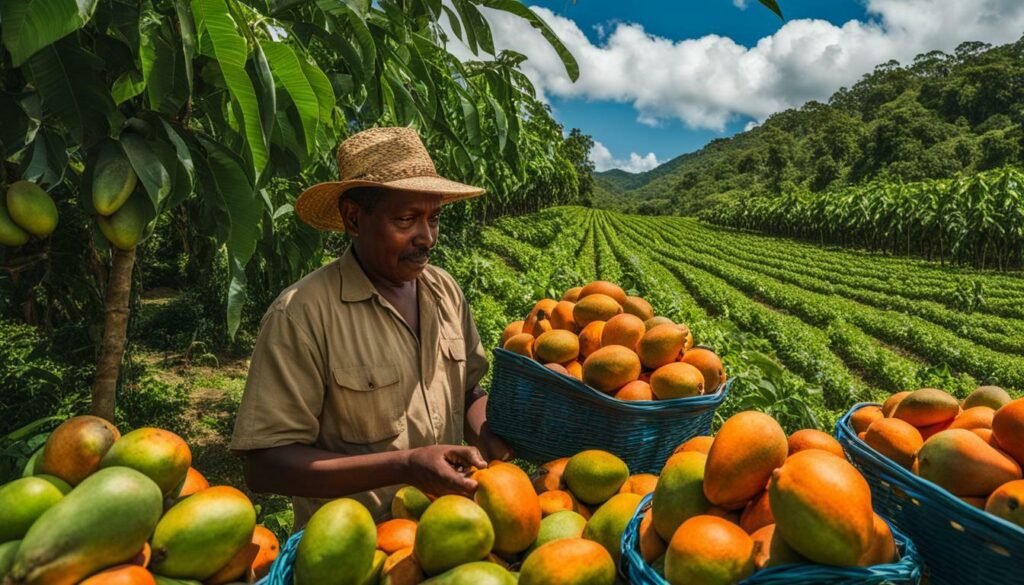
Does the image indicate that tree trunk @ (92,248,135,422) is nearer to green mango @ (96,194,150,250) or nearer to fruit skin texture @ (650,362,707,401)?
green mango @ (96,194,150,250)

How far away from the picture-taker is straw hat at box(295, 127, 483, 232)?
6.70 feet

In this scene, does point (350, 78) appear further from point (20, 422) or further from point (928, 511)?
point (20, 422)

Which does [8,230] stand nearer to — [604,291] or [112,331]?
[112,331]

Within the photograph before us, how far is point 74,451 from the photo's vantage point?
1.23m

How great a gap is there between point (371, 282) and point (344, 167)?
0.41m

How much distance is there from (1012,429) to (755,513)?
595mm

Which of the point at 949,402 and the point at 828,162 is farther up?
the point at 828,162

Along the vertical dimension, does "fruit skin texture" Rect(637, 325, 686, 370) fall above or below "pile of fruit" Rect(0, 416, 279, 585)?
above

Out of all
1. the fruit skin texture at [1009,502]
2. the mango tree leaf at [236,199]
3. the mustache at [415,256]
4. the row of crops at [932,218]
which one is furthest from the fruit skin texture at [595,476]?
the row of crops at [932,218]

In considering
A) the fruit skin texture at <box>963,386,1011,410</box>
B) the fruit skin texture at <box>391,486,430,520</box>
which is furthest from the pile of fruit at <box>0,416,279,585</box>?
the fruit skin texture at <box>963,386,1011,410</box>

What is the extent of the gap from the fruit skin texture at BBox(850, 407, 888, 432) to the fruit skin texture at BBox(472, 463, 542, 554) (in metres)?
1.05

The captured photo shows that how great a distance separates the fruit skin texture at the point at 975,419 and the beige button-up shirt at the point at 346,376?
158 cm

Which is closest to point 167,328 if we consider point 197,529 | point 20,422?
point 20,422

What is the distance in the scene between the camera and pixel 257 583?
1206 mm
